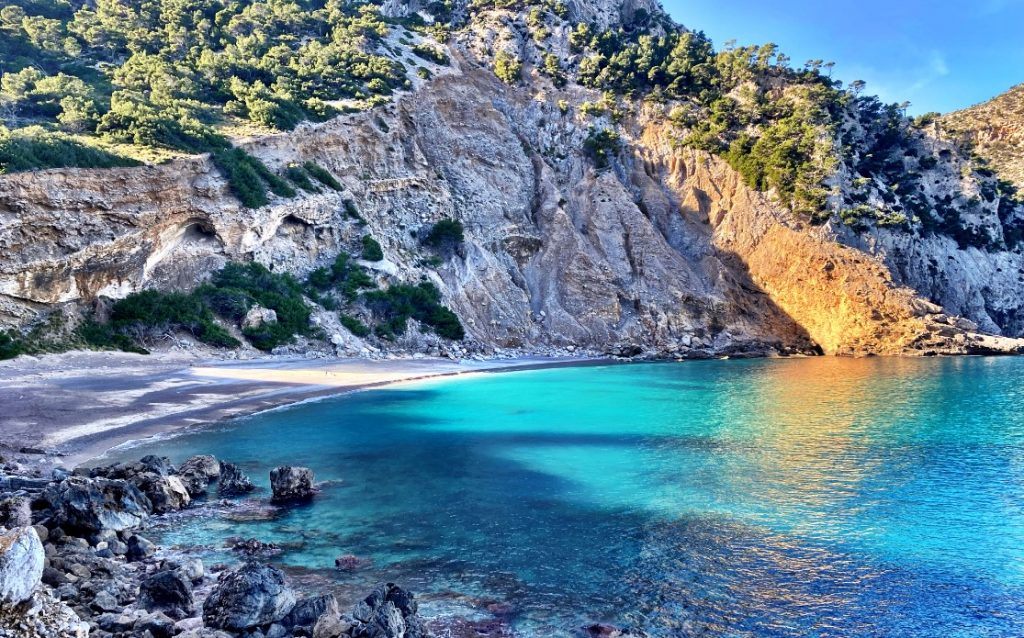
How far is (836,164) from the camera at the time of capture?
45719 mm

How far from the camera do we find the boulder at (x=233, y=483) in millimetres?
10977

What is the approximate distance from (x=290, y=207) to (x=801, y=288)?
118 feet

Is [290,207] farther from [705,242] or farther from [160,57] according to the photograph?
[705,242]

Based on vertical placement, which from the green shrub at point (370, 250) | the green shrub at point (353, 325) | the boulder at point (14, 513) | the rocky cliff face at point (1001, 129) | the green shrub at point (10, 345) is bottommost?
the boulder at point (14, 513)

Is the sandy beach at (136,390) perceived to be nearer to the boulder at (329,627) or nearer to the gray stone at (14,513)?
the gray stone at (14,513)

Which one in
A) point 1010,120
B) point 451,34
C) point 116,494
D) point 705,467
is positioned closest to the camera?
point 116,494

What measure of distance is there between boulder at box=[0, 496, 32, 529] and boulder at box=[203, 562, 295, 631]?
3.12 metres

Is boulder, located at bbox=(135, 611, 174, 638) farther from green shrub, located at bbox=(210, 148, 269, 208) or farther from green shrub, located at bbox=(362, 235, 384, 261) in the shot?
green shrub, located at bbox=(362, 235, 384, 261)

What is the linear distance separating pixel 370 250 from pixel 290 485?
27.2 m

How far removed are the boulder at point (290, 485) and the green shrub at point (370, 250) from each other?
26778mm

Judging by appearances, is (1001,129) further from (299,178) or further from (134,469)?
(134,469)

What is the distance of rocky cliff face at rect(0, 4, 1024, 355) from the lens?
3847 cm

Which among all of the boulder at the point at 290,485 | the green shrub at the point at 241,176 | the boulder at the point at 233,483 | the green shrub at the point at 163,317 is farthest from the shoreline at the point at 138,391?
the green shrub at the point at 241,176

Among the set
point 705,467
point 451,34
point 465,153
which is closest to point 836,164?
point 465,153
